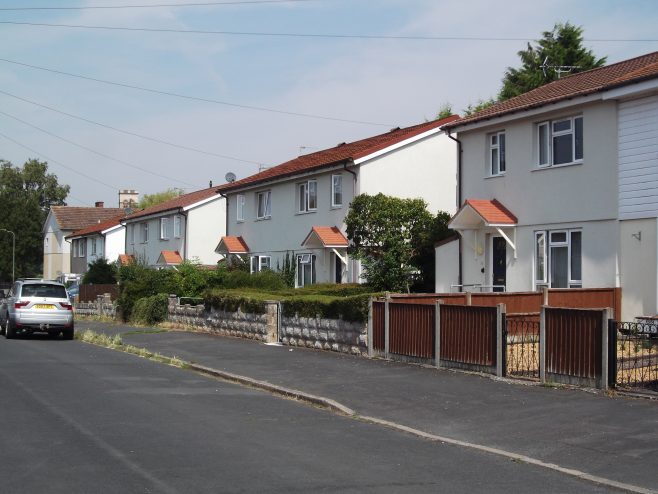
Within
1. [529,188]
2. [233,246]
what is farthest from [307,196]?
[529,188]

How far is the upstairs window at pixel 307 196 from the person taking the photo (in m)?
33.2

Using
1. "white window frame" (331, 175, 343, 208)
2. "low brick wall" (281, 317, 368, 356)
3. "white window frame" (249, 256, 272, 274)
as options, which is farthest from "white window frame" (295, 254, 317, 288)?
"low brick wall" (281, 317, 368, 356)

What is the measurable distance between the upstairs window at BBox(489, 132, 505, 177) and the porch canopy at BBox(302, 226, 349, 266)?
26.5 ft

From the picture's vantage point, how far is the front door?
924 inches

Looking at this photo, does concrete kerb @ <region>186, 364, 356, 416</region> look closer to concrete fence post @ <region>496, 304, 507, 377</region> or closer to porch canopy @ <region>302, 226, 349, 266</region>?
concrete fence post @ <region>496, 304, 507, 377</region>

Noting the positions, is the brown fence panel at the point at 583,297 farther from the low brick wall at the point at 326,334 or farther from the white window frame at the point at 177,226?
the white window frame at the point at 177,226

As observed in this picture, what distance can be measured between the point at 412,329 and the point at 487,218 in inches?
275

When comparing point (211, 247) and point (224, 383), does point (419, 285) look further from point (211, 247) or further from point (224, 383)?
point (211, 247)

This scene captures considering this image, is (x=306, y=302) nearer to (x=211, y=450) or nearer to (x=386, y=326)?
(x=386, y=326)

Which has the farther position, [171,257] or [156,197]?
[156,197]

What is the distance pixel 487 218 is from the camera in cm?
2248

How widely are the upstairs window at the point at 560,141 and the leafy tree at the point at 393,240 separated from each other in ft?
20.4

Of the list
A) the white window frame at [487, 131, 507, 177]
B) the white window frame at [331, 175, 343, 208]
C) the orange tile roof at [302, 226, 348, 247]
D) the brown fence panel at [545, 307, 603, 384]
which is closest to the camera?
the brown fence panel at [545, 307, 603, 384]

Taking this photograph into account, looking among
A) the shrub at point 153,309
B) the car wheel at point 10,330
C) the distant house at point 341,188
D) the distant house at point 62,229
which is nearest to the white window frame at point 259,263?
the distant house at point 341,188
